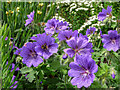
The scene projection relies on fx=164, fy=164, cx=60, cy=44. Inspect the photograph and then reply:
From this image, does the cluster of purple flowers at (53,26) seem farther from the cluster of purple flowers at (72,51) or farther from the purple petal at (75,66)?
the purple petal at (75,66)

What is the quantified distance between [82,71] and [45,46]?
0.40m

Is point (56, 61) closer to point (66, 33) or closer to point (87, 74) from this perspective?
point (66, 33)

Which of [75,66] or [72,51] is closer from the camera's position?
[75,66]

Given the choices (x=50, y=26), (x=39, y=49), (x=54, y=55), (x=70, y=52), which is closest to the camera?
(x=70, y=52)

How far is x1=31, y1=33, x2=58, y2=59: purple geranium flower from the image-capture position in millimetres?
1112

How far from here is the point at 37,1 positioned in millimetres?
3232

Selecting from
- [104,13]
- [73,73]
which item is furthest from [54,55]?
[104,13]

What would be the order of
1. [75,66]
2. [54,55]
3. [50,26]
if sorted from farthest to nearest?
[50,26]
[54,55]
[75,66]

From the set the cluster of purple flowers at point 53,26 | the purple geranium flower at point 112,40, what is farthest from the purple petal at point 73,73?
the cluster of purple flowers at point 53,26

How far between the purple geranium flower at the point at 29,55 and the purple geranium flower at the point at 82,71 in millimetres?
356

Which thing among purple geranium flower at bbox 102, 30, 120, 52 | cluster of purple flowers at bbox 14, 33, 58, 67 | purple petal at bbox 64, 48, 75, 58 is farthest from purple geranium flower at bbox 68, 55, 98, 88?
purple geranium flower at bbox 102, 30, 120, 52

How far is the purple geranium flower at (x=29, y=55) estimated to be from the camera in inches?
45.2

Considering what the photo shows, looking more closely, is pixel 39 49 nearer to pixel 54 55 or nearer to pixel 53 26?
pixel 54 55

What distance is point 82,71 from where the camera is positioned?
2.86ft
